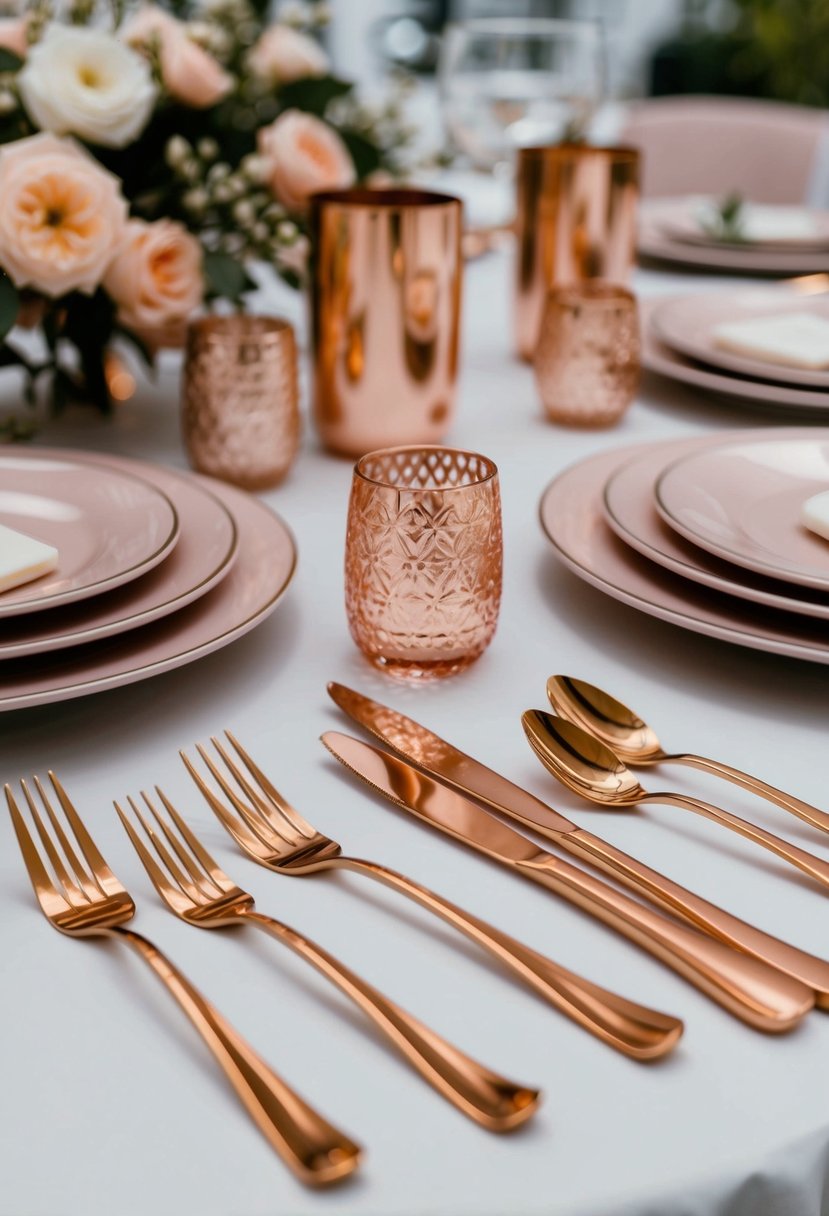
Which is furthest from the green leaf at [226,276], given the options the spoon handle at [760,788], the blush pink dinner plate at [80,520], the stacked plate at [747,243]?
the stacked plate at [747,243]

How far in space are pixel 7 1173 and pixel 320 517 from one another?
21.1 inches

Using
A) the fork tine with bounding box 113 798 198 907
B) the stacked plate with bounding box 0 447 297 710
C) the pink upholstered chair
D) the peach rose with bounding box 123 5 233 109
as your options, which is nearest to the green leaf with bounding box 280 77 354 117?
the peach rose with bounding box 123 5 233 109

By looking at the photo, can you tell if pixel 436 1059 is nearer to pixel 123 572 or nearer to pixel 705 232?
pixel 123 572

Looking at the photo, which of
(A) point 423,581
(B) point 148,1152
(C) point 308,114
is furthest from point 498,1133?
(C) point 308,114

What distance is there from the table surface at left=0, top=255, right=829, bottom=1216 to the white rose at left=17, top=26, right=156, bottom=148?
42 centimetres

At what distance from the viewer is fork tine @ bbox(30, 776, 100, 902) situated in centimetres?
46

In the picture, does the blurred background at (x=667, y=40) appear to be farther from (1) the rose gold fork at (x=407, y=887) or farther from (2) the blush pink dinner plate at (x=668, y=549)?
(1) the rose gold fork at (x=407, y=887)

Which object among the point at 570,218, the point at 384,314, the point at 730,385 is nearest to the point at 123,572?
the point at 384,314

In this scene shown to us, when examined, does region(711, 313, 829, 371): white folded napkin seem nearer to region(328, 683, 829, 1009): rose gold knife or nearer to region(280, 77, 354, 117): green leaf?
region(280, 77, 354, 117): green leaf

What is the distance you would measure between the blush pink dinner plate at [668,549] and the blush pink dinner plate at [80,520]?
0.83 feet

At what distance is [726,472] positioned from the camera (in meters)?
0.74

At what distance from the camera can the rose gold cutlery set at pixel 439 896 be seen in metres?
0.37

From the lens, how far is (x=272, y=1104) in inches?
14.1

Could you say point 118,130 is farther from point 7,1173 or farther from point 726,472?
point 7,1173
